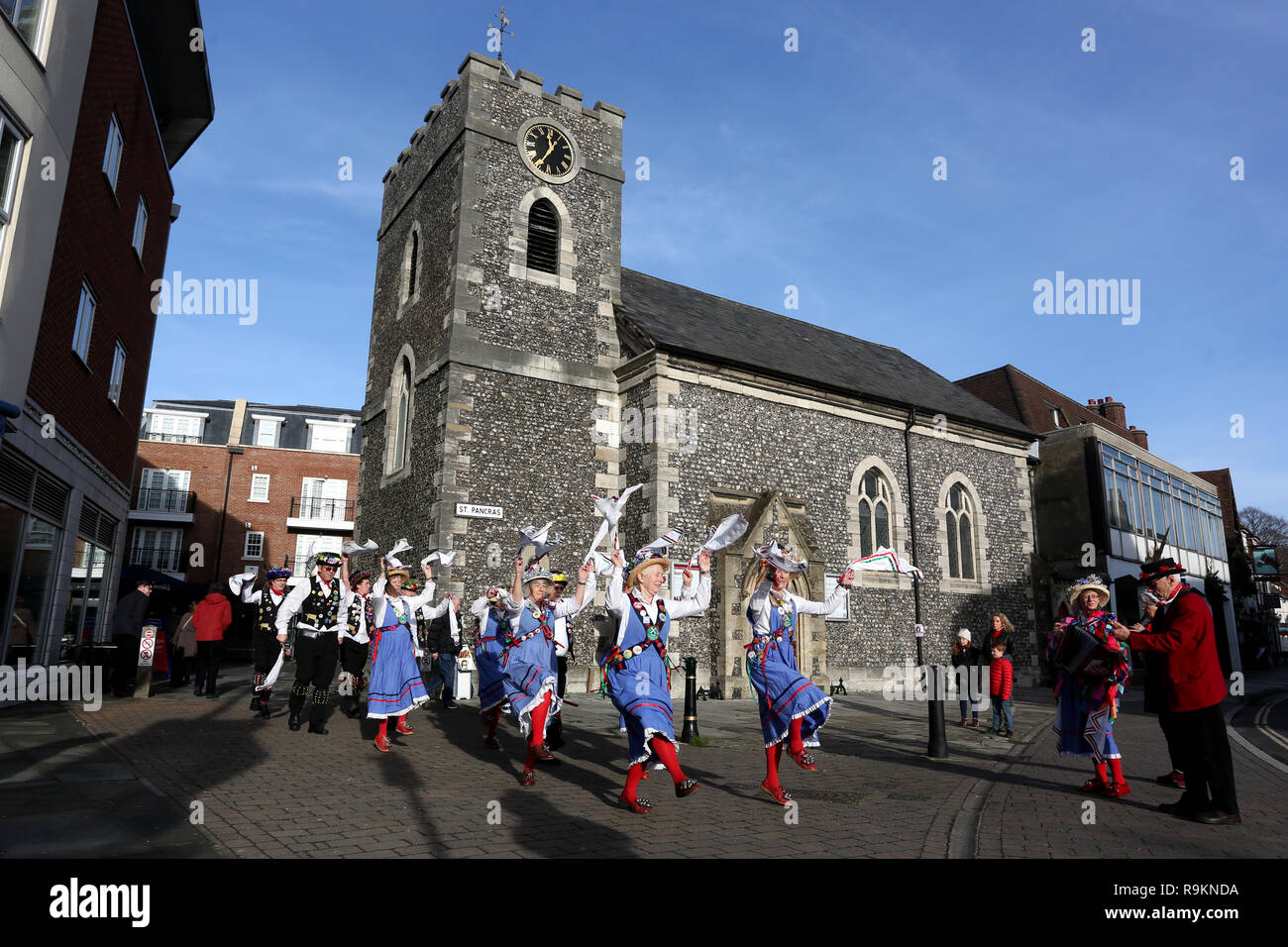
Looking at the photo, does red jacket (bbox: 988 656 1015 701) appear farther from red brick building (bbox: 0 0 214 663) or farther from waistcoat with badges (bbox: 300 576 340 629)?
red brick building (bbox: 0 0 214 663)

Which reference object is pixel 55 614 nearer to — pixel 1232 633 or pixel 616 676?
pixel 616 676

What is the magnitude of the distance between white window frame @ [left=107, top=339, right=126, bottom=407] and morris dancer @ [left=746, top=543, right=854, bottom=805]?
14.0 metres

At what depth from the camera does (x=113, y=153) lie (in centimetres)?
1345

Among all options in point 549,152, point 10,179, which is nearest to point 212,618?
point 10,179

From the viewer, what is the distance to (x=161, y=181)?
17.7m

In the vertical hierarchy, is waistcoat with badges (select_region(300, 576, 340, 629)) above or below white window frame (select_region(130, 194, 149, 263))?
below

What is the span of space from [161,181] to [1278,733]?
2444cm

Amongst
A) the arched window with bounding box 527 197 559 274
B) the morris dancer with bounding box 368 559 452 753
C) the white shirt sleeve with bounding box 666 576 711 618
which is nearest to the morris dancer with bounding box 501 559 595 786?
the white shirt sleeve with bounding box 666 576 711 618

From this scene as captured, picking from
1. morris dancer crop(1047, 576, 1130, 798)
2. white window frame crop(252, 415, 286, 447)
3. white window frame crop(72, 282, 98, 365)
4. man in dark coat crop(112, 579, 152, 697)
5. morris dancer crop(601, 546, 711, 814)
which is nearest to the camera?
morris dancer crop(601, 546, 711, 814)

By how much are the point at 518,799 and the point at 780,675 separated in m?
2.51

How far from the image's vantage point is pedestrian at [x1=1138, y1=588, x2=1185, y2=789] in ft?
22.1

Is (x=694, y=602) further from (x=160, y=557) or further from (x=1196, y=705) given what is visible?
(x=160, y=557)

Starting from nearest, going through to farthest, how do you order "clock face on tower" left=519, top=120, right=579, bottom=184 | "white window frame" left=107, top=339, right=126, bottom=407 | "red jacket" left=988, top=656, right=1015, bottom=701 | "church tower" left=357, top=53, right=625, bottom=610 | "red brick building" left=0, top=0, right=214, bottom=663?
"red brick building" left=0, top=0, right=214, bottom=663
"red jacket" left=988, top=656, right=1015, bottom=701
"white window frame" left=107, top=339, right=126, bottom=407
"church tower" left=357, top=53, right=625, bottom=610
"clock face on tower" left=519, top=120, right=579, bottom=184

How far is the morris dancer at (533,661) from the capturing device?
24.1 feet
